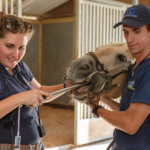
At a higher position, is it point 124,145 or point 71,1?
point 71,1

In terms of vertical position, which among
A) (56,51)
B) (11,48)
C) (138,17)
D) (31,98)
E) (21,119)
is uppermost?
(138,17)

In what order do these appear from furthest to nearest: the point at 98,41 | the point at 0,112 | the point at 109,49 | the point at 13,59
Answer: the point at 98,41 → the point at 109,49 → the point at 13,59 → the point at 0,112

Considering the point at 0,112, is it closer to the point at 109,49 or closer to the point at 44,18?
the point at 109,49

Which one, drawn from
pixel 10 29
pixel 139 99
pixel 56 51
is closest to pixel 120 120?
pixel 139 99

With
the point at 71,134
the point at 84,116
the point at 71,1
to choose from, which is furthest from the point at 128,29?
the point at 71,1

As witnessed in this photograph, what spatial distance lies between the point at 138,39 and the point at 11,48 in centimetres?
65

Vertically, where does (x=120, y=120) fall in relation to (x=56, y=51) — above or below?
below

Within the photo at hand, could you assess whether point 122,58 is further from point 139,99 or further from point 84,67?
point 139,99

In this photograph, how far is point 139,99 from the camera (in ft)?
3.43

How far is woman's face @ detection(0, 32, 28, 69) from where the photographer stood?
1.22 m

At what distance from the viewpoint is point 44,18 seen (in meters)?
6.11

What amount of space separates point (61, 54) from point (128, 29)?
479 cm

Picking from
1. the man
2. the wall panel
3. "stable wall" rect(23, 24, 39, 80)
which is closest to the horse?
the man

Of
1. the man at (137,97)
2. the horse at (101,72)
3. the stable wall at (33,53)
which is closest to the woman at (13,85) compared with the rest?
the horse at (101,72)
